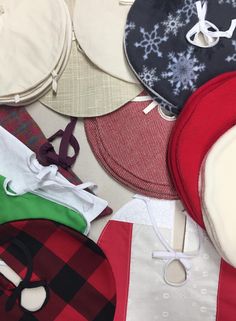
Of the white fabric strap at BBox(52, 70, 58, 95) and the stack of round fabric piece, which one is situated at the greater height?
the white fabric strap at BBox(52, 70, 58, 95)

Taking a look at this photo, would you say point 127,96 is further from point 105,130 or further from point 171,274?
point 171,274

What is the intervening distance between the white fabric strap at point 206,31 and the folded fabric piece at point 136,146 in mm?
149

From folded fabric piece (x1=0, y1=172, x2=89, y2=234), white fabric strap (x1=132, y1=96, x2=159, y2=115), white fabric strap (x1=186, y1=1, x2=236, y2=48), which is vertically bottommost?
folded fabric piece (x1=0, y1=172, x2=89, y2=234)

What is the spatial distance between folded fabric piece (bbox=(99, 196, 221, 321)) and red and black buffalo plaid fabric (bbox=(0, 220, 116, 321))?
69 mm

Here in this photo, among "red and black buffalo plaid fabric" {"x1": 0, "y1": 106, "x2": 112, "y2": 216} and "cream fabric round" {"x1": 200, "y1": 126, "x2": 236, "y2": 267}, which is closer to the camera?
"cream fabric round" {"x1": 200, "y1": 126, "x2": 236, "y2": 267}

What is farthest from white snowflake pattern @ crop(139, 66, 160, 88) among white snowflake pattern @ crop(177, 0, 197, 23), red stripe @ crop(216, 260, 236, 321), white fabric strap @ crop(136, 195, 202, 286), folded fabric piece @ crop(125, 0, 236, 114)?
red stripe @ crop(216, 260, 236, 321)

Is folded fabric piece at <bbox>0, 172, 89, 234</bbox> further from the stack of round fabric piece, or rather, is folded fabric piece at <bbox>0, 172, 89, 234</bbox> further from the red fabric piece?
the stack of round fabric piece

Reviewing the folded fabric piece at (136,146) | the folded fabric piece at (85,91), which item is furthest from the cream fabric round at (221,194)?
the folded fabric piece at (85,91)

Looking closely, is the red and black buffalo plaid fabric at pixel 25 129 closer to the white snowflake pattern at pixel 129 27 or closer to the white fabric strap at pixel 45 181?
the white fabric strap at pixel 45 181

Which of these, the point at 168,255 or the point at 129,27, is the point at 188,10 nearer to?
the point at 129,27

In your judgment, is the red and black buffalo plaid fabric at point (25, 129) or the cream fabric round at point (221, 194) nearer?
the cream fabric round at point (221, 194)

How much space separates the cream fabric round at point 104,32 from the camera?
3.01 ft

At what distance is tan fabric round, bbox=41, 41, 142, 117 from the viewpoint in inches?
36.5

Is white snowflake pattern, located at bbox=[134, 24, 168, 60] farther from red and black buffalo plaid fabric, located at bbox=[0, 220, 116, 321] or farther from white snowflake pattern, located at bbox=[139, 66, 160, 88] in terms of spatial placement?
red and black buffalo plaid fabric, located at bbox=[0, 220, 116, 321]
